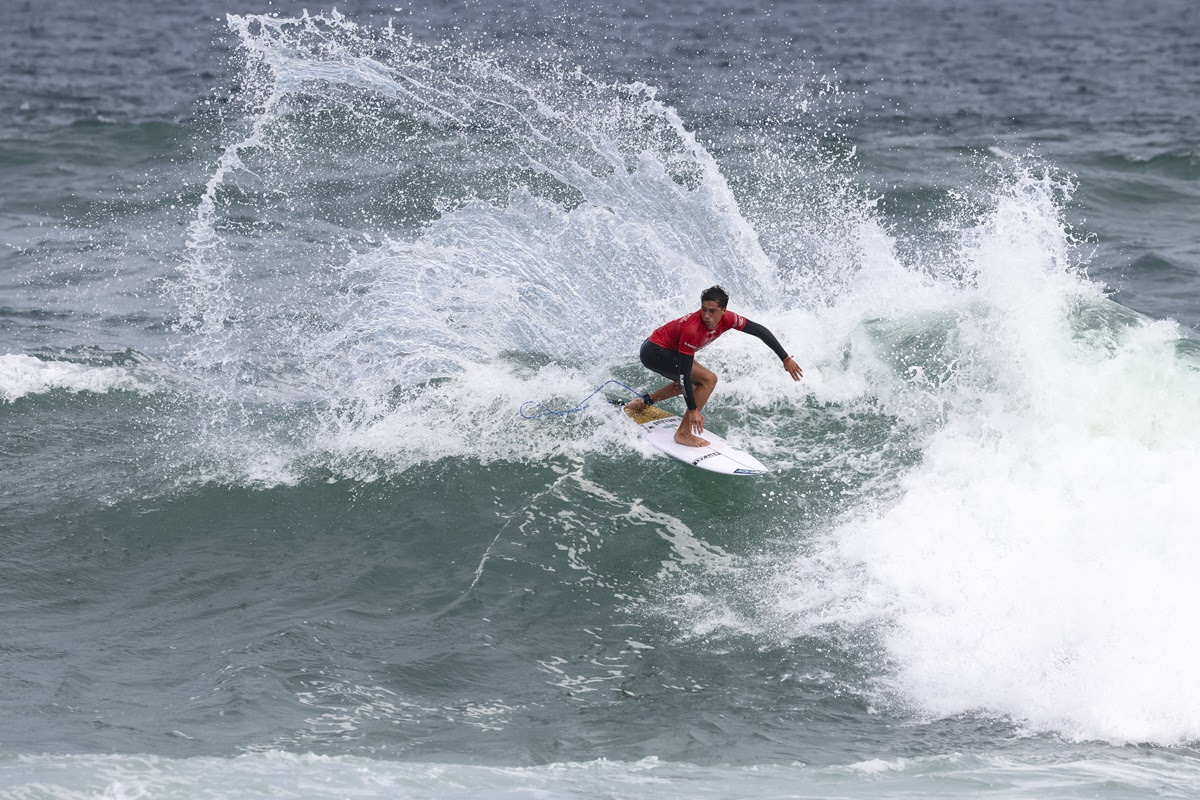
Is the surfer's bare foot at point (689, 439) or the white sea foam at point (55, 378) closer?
the surfer's bare foot at point (689, 439)

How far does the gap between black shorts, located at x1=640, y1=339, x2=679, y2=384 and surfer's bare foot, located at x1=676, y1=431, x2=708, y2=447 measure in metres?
0.50

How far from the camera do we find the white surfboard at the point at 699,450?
10722mm

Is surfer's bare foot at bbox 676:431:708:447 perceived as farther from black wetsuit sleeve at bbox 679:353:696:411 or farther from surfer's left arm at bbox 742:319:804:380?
surfer's left arm at bbox 742:319:804:380

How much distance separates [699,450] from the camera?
1098 centimetres

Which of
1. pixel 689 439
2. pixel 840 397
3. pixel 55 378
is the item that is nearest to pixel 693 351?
pixel 689 439

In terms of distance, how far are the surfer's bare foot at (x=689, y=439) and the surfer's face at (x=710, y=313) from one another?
47.6 inches

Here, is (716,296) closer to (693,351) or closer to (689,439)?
(693,351)

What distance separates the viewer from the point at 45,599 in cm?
943

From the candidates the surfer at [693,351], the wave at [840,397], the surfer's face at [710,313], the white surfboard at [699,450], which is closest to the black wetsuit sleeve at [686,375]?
the surfer at [693,351]

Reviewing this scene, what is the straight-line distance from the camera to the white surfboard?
10.7 metres

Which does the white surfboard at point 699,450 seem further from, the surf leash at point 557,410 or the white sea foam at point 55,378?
the white sea foam at point 55,378

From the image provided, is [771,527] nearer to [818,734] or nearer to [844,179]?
[818,734]

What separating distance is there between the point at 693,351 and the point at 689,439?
89cm

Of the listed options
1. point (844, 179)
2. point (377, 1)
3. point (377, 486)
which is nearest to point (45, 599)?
point (377, 486)
